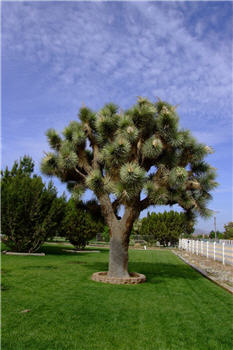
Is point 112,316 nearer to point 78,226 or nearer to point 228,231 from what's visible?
point 78,226

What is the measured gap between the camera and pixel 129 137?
386 inches

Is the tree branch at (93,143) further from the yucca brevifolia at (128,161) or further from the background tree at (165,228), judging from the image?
the background tree at (165,228)

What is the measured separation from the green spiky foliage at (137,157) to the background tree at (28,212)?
7.67 meters

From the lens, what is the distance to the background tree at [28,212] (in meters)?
17.9

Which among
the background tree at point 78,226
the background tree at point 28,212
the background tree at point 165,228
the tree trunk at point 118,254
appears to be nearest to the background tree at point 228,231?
the background tree at point 165,228

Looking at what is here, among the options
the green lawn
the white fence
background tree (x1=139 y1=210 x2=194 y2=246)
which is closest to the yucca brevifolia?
the green lawn

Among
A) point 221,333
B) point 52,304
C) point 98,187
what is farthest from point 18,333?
point 98,187

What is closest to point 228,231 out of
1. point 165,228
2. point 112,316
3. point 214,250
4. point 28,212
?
point 165,228

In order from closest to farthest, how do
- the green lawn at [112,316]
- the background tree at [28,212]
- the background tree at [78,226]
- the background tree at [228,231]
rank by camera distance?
the green lawn at [112,316] → the background tree at [28,212] → the background tree at [78,226] → the background tree at [228,231]

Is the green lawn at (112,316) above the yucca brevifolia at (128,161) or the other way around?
the other way around

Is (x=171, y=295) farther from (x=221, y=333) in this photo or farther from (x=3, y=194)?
(x=3, y=194)

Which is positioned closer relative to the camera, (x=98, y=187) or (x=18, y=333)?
(x=18, y=333)

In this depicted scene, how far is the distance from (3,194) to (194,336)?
51.1 ft

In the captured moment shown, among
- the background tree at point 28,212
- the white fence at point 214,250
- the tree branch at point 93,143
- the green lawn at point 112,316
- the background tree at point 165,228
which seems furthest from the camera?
the background tree at point 165,228
